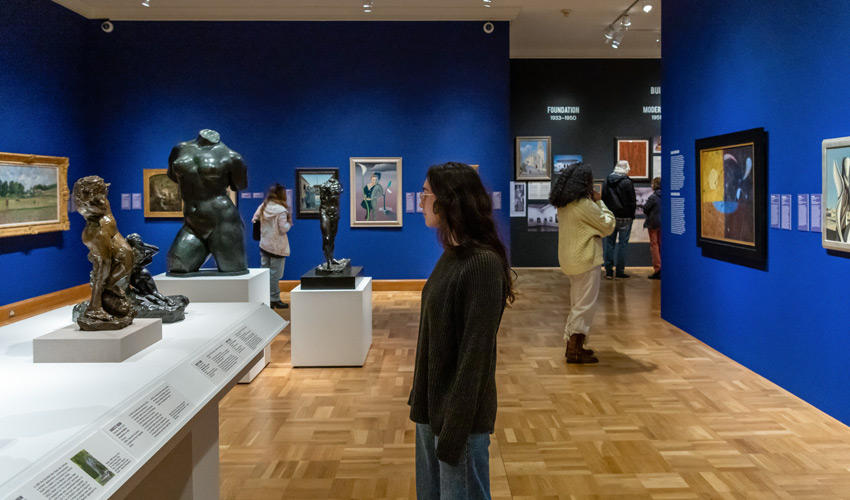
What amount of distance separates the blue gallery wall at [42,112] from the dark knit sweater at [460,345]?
944 cm

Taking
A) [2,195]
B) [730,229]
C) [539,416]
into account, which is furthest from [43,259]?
[730,229]

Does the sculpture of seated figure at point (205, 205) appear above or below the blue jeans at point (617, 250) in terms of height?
above

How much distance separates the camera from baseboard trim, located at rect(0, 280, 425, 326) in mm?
9710

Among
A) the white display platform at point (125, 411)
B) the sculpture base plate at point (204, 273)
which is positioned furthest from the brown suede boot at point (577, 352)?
the white display platform at point (125, 411)

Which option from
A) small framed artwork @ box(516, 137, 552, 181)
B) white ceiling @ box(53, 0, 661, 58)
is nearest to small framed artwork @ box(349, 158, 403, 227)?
white ceiling @ box(53, 0, 661, 58)

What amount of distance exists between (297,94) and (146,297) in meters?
9.22

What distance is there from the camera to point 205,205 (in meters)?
6.27

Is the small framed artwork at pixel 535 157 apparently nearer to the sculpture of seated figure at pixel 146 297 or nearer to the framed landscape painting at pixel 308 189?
the framed landscape painting at pixel 308 189

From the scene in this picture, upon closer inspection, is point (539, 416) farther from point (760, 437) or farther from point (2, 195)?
point (2, 195)

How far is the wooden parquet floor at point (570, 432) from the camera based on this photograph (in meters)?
4.13

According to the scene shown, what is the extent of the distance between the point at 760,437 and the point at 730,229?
2893 mm

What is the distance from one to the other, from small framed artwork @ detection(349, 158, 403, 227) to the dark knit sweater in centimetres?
1001

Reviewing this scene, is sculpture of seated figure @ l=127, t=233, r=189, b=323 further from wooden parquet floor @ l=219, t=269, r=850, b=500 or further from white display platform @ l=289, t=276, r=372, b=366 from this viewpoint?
white display platform @ l=289, t=276, r=372, b=366

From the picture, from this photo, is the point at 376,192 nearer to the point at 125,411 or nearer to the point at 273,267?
the point at 273,267
